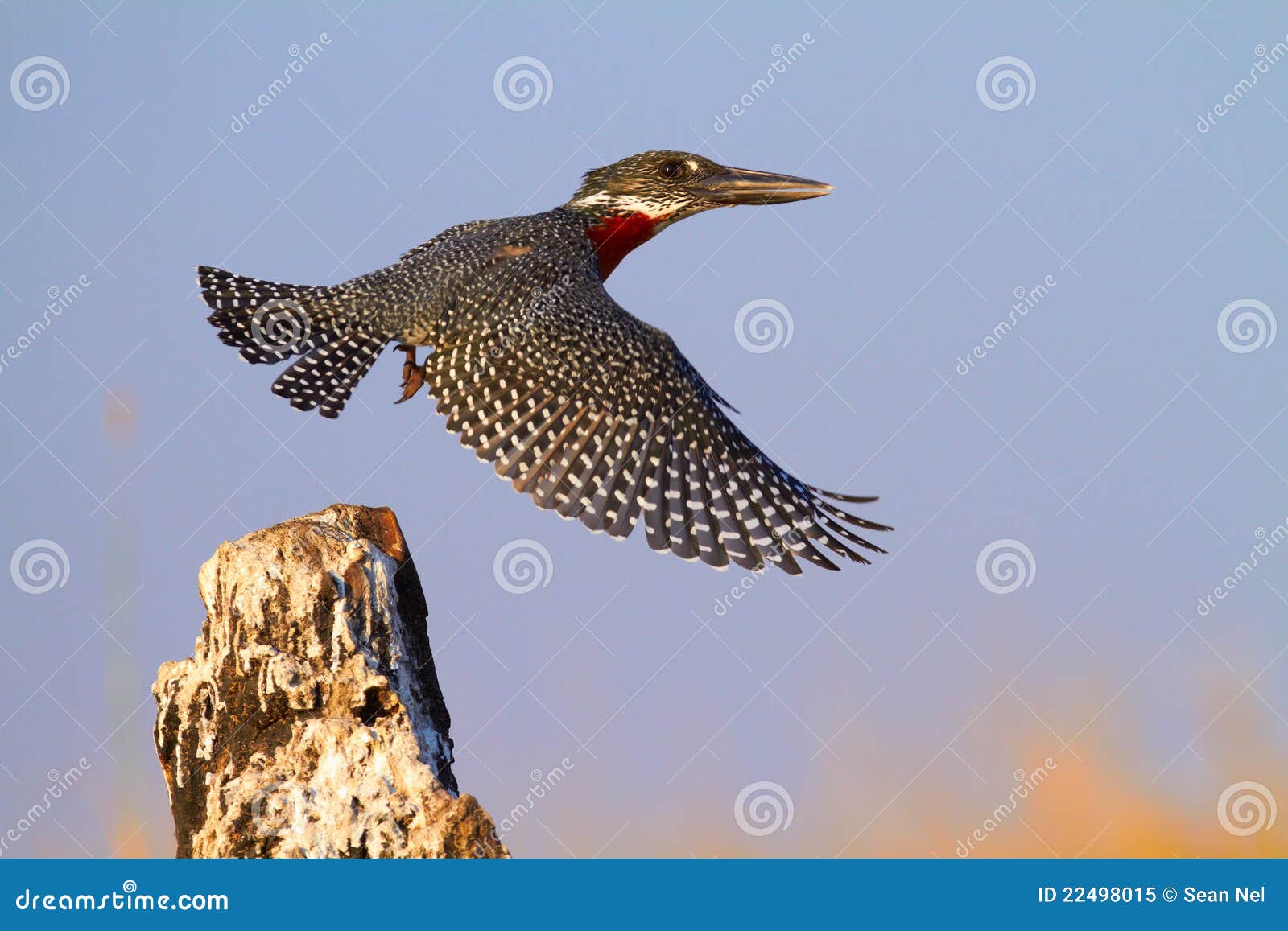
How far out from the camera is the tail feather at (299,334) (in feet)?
25.2

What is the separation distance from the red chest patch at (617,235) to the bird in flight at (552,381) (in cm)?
70

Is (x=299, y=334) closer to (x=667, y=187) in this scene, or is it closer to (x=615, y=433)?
(x=615, y=433)

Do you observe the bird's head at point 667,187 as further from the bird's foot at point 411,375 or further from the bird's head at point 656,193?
the bird's foot at point 411,375

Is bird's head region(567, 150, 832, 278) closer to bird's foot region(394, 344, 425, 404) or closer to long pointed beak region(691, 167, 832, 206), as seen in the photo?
long pointed beak region(691, 167, 832, 206)

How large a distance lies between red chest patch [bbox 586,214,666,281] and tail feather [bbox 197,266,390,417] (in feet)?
6.46

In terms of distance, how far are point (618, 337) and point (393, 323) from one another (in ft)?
4.42

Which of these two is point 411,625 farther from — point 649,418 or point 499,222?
point 499,222

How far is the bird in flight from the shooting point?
23.2ft

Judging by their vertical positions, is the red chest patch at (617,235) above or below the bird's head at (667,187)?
below

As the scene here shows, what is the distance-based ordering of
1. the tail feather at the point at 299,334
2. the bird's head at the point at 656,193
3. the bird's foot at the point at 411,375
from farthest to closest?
the bird's head at the point at 656,193 → the bird's foot at the point at 411,375 → the tail feather at the point at 299,334

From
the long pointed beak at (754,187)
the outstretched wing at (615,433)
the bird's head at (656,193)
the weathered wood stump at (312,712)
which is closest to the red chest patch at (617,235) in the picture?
the bird's head at (656,193)

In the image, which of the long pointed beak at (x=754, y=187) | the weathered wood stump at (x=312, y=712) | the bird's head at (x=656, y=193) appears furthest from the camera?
the bird's head at (x=656, y=193)

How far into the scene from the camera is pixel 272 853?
527 centimetres
